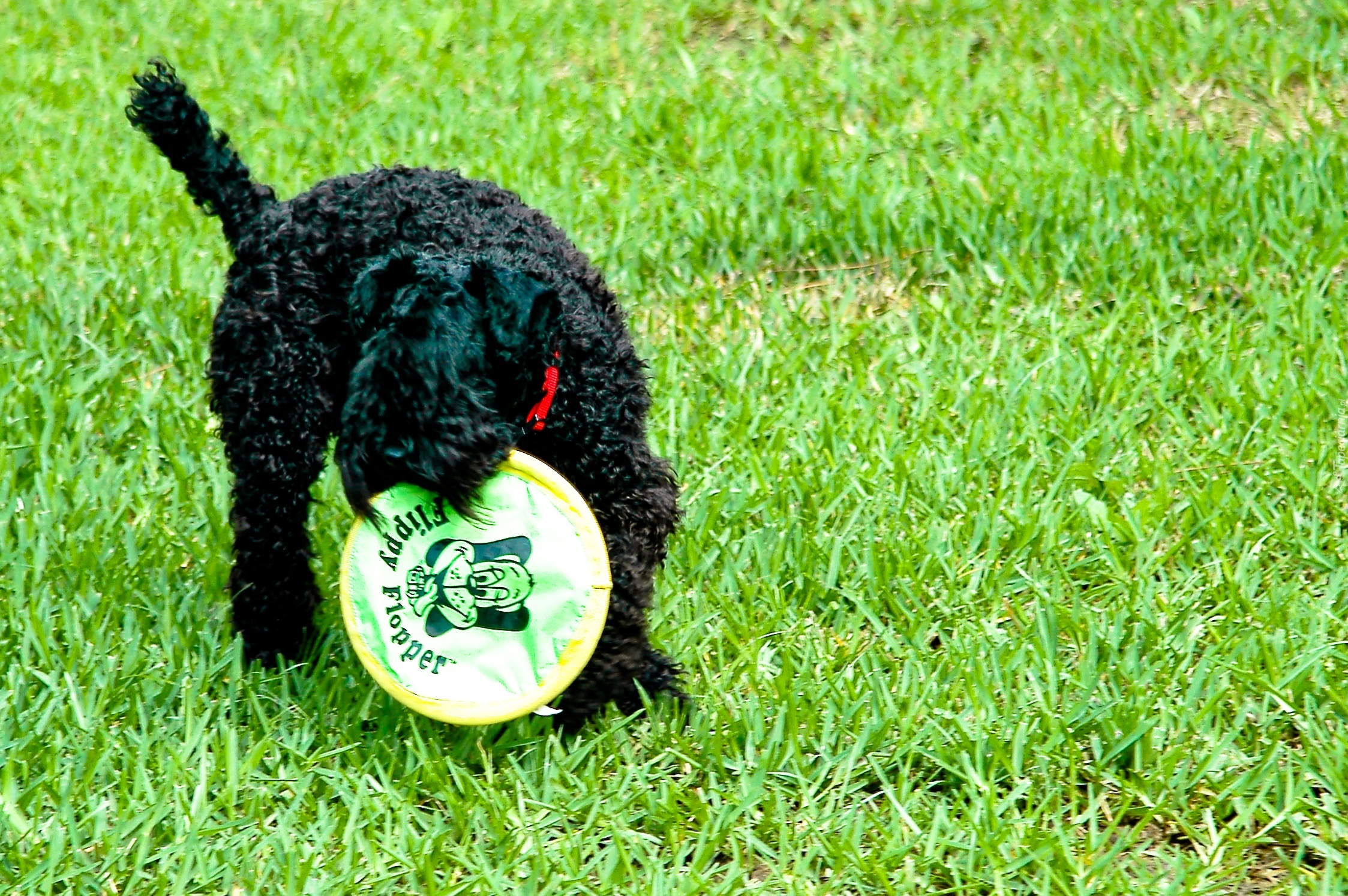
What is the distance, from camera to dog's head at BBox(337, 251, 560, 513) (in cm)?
294

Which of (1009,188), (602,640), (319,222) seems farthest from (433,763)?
(1009,188)

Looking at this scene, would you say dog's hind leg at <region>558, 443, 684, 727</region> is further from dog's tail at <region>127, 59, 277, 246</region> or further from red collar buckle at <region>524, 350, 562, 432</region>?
dog's tail at <region>127, 59, 277, 246</region>

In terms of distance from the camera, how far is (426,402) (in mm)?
2920

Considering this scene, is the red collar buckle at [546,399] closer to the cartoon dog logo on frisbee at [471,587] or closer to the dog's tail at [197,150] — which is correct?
the cartoon dog logo on frisbee at [471,587]

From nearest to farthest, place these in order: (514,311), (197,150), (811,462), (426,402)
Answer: (426,402) → (514,311) → (197,150) → (811,462)

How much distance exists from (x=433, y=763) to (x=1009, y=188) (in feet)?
12.0

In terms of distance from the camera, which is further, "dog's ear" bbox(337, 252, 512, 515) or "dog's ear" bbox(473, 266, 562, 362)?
"dog's ear" bbox(473, 266, 562, 362)

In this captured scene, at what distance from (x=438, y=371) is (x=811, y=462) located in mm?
1855

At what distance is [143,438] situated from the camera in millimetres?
4816

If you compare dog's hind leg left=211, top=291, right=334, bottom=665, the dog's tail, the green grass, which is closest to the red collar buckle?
dog's hind leg left=211, top=291, right=334, bottom=665

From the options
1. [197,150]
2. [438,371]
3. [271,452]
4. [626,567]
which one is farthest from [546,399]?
[197,150]

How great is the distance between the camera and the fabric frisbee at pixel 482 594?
3.24 meters

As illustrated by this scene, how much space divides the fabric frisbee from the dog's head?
14cm

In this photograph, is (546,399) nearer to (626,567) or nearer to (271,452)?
(626,567)
